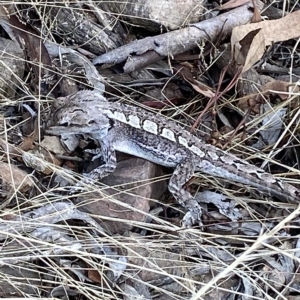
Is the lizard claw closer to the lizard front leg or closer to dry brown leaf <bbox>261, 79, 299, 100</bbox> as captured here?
the lizard front leg

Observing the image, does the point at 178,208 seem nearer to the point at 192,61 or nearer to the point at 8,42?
the point at 192,61

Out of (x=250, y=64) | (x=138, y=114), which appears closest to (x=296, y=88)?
(x=250, y=64)

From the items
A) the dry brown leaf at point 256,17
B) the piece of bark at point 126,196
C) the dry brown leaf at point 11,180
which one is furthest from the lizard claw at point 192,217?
the dry brown leaf at point 256,17

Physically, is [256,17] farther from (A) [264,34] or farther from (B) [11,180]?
(B) [11,180]

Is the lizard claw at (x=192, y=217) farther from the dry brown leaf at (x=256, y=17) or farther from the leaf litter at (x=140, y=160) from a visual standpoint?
the dry brown leaf at (x=256, y=17)

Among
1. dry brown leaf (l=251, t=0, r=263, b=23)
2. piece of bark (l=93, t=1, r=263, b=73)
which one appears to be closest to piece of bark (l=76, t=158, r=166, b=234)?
piece of bark (l=93, t=1, r=263, b=73)
